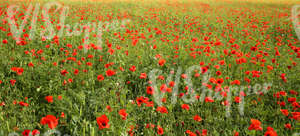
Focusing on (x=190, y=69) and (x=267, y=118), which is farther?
(x=190, y=69)

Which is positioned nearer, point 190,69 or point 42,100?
point 42,100

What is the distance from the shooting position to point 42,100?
8.69ft

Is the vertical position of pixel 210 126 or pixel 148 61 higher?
pixel 148 61

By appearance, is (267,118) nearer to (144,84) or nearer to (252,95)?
(252,95)

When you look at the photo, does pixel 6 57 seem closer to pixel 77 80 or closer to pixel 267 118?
pixel 77 80

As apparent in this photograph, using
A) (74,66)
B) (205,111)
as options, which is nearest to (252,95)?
(205,111)

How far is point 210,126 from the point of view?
2.36 meters

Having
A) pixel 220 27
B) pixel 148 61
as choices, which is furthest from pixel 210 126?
pixel 220 27

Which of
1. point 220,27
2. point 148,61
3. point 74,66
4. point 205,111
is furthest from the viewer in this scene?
point 220,27

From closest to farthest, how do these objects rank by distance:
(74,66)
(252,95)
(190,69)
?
(252,95) → (74,66) → (190,69)

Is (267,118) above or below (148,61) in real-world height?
below

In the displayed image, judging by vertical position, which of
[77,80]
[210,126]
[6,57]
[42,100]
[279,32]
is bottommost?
[210,126]

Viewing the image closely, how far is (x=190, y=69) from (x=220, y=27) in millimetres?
5146

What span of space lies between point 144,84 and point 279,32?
6.35 meters
